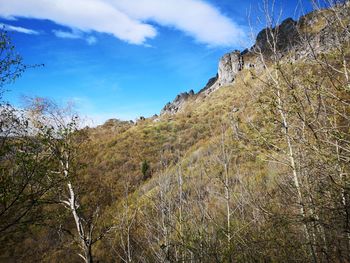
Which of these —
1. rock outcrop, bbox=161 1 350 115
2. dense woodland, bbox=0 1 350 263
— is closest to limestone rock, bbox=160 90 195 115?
dense woodland, bbox=0 1 350 263

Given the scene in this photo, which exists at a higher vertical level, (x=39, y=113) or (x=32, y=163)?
(x=39, y=113)

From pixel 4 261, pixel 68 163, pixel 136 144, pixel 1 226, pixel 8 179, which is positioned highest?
pixel 136 144

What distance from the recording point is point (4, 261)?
19719mm

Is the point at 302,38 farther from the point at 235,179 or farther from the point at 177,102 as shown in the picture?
the point at 177,102

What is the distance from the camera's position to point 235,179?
46.1 feet

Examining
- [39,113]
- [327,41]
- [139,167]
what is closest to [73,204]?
[39,113]

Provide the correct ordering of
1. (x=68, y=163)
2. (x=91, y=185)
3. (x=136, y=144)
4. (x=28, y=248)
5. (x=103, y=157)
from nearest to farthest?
(x=68, y=163) → (x=28, y=248) → (x=91, y=185) → (x=103, y=157) → (x=136, y=144)

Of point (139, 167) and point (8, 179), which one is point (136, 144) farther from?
point (8, 179)

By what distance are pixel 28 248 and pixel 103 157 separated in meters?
15.3

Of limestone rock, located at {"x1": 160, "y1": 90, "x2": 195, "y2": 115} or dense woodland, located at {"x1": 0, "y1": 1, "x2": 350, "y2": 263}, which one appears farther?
limestone rock, located at {"x1": 160, "y1": 90, "x2": 195, "y2": 115}

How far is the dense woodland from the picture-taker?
3463 millimetres

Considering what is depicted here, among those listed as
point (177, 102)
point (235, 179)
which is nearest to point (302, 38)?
point (235, 179)

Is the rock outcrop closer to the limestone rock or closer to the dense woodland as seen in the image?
the dense woodland

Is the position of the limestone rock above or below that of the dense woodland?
above
